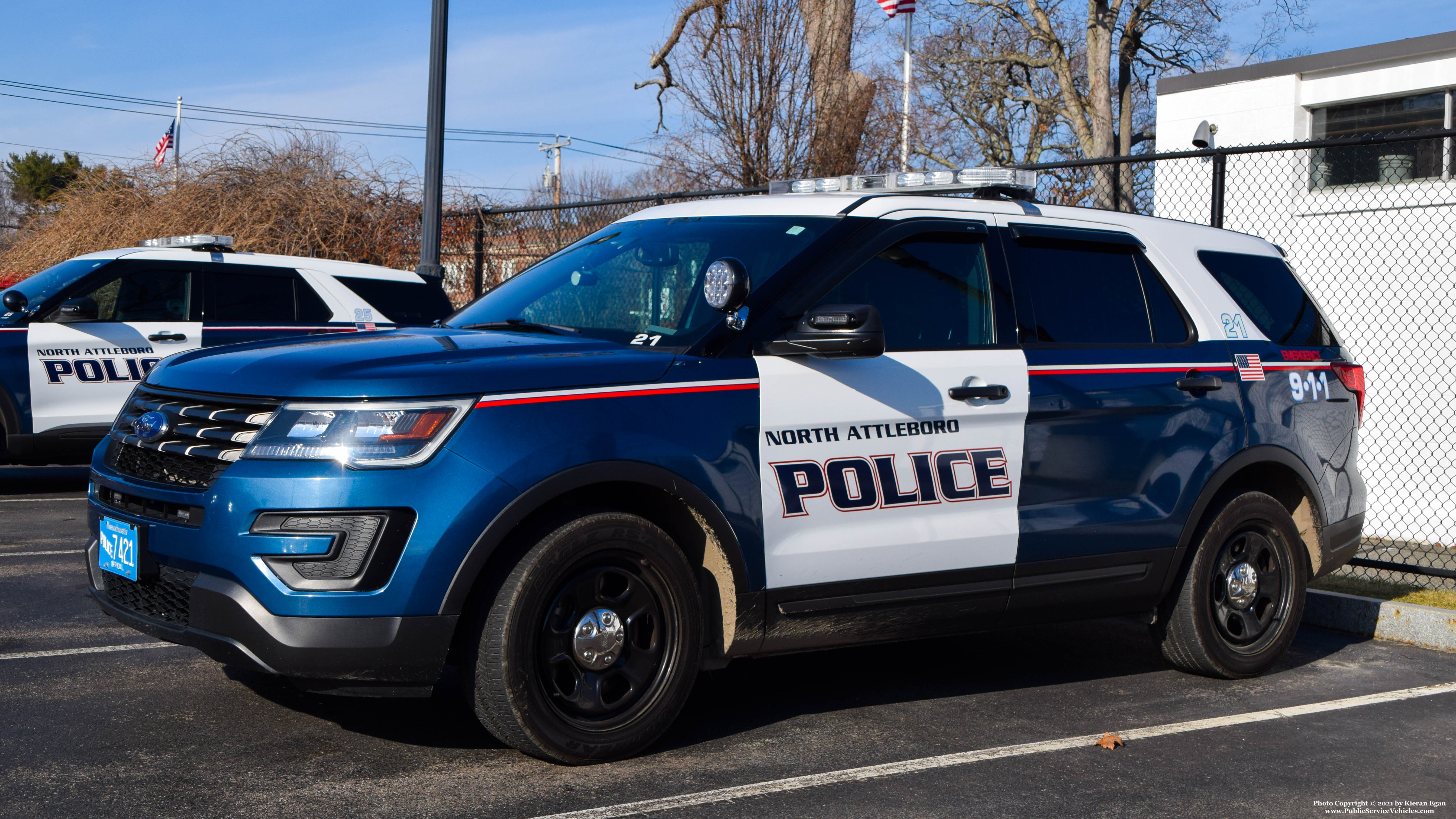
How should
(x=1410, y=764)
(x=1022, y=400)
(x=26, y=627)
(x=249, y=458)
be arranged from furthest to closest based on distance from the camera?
(x=26, y=627) < (x=1022, y=400) < (x=1410, y=764) < (x=249, y=458)

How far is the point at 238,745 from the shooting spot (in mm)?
4242

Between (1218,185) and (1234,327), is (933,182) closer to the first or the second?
(1234,327)

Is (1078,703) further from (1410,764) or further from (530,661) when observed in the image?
(530,661)

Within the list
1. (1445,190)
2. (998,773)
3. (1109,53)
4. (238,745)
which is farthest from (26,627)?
(1109,53)

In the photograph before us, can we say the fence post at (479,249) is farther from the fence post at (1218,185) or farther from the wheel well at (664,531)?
the wheel well at (664,531)

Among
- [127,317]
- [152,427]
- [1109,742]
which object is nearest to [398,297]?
[127,317]

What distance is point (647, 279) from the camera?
16.3 feet

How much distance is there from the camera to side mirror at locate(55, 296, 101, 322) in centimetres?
999

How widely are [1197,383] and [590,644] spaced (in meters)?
2.91

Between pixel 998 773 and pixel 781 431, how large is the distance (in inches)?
52.5

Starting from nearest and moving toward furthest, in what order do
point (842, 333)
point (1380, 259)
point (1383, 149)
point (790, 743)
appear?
point (842, 333) → point (790, 743) → point (1380, 259) → point (1383, 149)

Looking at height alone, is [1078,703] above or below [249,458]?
below

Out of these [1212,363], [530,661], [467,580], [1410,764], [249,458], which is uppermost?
[1212,363]

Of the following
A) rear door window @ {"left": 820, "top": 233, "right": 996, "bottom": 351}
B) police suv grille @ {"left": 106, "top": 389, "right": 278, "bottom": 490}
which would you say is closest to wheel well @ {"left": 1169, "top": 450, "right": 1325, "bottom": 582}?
rear door window @ {"left": 820, "top": 233, "right": 996, "bottom": 351}
